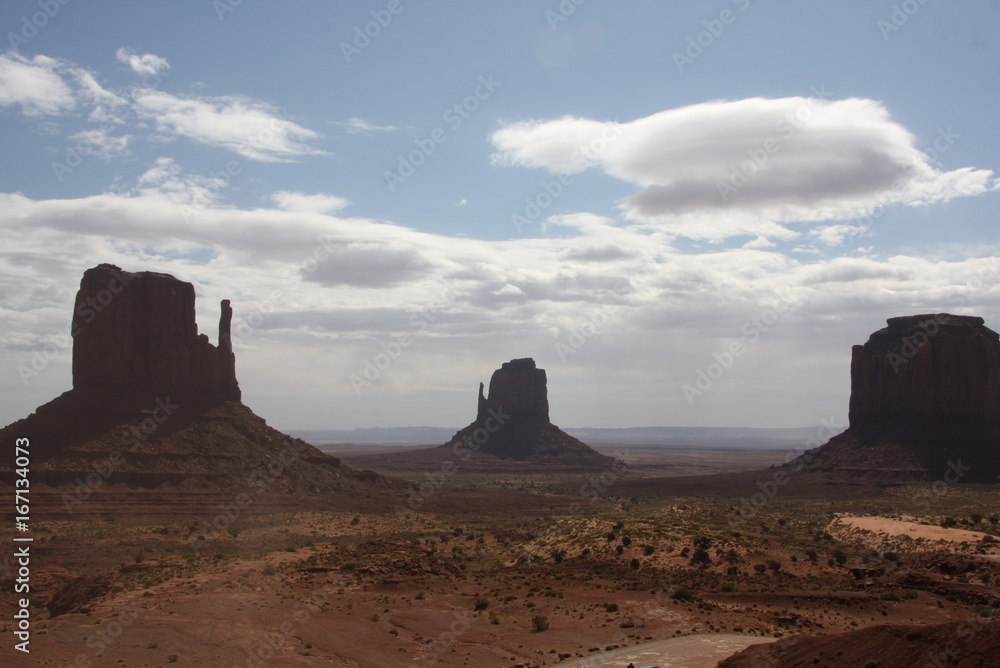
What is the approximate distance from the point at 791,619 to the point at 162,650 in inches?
921

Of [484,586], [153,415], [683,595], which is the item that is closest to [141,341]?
[153,415]

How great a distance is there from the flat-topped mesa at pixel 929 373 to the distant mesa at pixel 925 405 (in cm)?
12

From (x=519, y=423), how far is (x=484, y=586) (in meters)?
135

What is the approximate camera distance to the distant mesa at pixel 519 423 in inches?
6452

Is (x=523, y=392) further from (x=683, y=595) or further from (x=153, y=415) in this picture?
(x=683, y=595)

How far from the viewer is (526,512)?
248 feet

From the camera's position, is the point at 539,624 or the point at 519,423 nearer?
the point at 539,624

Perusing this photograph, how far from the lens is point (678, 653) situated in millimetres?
24203

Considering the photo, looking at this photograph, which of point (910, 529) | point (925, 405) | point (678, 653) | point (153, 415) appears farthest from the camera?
point (925, 405)

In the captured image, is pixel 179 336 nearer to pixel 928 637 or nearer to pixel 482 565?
pixel 482 565

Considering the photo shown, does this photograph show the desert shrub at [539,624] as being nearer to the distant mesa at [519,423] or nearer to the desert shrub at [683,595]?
the desert shrub at [683,595]

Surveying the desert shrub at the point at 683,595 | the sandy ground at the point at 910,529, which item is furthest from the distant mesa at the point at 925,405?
the desert shrub at the point at 683,595

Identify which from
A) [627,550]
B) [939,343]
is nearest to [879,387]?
[939,343]

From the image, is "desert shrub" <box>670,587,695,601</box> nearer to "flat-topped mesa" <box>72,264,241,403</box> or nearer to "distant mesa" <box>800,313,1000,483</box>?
"flat-topped mesa" <box>72,264,241,403</box>
